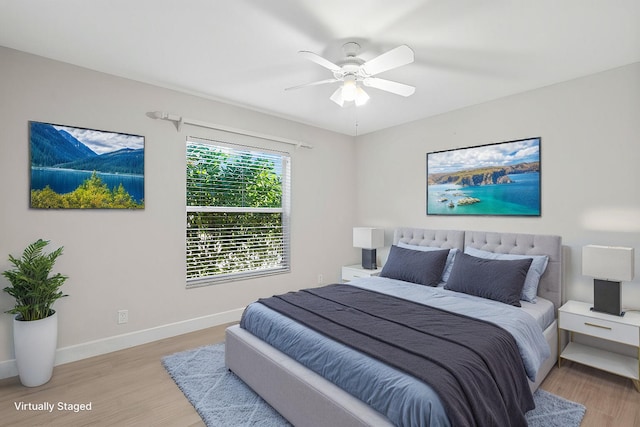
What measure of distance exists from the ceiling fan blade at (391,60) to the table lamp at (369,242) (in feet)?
8.12

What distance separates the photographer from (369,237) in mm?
4422

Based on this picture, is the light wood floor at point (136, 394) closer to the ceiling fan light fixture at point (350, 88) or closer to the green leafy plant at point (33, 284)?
the green leafy plant at point (33, 284)

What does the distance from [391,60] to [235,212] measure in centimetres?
251

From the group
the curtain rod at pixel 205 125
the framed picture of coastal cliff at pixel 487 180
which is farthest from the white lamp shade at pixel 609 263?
the curtain rod at pixel 205 125

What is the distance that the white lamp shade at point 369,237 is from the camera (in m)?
4.43

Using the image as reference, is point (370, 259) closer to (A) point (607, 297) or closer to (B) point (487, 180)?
(B) point (487, 180)

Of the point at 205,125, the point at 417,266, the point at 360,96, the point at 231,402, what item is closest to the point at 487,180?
the point at 417,266

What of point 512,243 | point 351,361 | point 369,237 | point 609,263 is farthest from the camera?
point 369,237

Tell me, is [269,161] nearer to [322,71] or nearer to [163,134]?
[163,134]

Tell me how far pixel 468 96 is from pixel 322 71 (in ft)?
5.52

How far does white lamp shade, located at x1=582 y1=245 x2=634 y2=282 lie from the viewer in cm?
252

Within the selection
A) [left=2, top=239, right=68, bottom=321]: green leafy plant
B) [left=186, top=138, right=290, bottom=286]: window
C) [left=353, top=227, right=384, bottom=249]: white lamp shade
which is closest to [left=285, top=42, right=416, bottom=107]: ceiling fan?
[left=186, top=138, right=290, bottom=286]: window

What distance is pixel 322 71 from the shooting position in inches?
112

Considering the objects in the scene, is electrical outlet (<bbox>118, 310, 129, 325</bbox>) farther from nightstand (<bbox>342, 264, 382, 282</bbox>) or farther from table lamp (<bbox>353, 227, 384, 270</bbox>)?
table lamp (<bbox>353, 227, 384, 270</bbox>)
